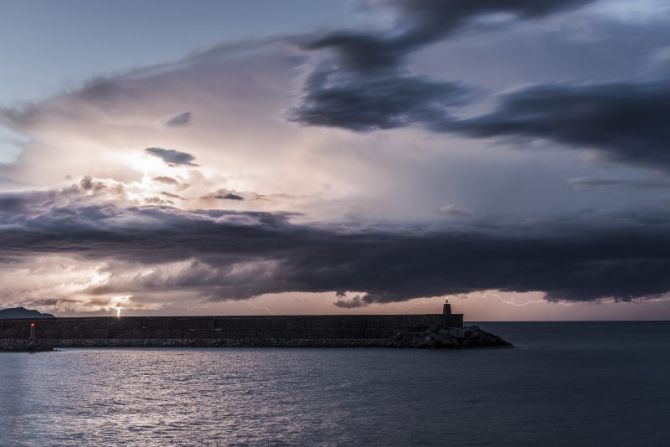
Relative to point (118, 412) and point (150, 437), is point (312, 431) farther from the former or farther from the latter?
point (118, 412)

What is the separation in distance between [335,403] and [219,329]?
5187 centimetres

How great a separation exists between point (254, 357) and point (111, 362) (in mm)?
12975

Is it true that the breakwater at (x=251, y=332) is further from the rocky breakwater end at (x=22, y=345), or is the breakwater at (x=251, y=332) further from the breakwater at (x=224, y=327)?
the rocky breakwater end at (x=22, y=345)

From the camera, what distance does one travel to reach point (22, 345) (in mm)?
84250

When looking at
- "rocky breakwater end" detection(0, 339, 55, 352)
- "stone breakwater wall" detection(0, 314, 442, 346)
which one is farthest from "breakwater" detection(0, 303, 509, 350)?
"rocky breakwater end" detection(0, 339, 55, 352)

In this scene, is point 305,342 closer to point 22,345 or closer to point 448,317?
point 448,317

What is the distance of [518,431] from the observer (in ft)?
93.2

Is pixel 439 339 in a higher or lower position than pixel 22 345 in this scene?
higher

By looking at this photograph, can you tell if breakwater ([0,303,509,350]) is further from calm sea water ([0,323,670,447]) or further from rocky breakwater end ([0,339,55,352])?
calm sea water ([0,323,670,447])

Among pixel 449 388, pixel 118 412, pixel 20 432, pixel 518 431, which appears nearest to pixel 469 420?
pixel 518 431

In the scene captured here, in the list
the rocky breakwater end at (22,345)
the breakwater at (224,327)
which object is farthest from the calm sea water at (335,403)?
the rocky breakwater end at (22,345)

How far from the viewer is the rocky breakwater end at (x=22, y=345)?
273ft

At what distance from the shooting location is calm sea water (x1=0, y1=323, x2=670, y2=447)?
27.1 metres

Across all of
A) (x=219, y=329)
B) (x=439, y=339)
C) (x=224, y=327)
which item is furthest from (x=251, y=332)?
(x=439, y=339)
